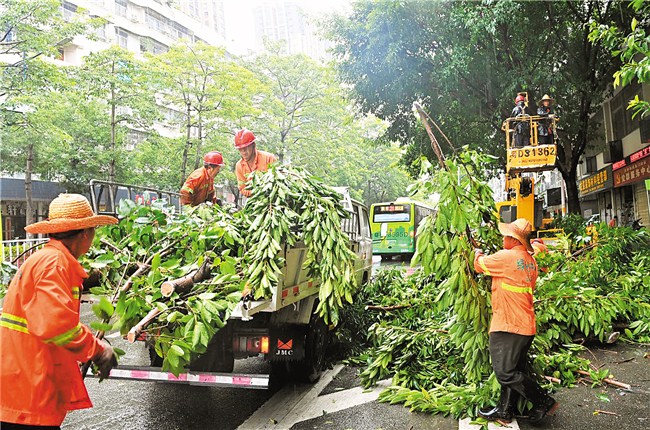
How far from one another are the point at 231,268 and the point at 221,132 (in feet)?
65.3

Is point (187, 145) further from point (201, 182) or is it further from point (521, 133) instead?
point (201, 182)

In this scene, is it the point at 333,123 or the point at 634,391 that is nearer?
the point at 634,391

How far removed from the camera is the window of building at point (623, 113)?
18516 millimetres

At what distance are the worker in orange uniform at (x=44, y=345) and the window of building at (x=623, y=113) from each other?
66.7ft

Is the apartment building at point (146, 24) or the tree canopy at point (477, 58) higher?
the apartment building at point (146, 24)

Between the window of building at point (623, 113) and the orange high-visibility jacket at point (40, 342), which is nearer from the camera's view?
the orange high-visibility jacket at point (40, 342)

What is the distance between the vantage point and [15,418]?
7.63ft

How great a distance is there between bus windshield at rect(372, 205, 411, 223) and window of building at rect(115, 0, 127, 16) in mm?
23607

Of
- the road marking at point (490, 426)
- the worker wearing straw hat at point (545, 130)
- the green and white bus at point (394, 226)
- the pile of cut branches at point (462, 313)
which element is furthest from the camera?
the green and white bus at point (394, 226)

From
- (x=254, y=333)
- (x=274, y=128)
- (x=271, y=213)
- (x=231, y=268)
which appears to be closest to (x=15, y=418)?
(x=231, y=268)

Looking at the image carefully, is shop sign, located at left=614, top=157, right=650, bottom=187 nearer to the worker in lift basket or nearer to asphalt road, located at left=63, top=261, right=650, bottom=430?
the worker in lift basket

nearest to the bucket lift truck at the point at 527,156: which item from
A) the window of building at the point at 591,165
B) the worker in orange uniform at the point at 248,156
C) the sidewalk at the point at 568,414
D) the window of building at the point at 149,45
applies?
the sidewalk at the point at 568,414

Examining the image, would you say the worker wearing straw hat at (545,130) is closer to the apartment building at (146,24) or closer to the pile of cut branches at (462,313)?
the pile of cut branches at (462,313)

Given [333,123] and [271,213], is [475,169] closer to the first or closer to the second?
[271,213]
